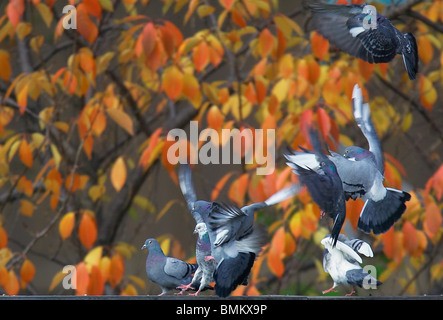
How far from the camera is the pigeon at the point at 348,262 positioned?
0.46m

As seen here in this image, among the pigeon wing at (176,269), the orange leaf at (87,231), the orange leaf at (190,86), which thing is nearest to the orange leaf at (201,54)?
the orange leaf at (190,86)

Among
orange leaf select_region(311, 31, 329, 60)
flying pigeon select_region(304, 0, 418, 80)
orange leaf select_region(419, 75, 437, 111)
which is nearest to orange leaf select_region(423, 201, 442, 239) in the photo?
orange leaf select_region(419, 75, 437, 111)

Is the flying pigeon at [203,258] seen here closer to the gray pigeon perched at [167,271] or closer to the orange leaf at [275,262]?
the gray pigeon perched at [167,271]

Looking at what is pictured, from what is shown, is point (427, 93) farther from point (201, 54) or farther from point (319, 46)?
point (201, 54)

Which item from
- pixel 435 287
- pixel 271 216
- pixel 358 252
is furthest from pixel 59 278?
pixel 435 287

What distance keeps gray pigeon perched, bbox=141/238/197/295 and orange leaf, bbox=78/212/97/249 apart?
489 mm

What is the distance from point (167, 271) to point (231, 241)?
74 millimetres

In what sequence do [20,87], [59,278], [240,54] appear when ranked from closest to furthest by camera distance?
[59,278] < [20,87] < [240,54]

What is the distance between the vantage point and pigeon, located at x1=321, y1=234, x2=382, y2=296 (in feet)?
1.52

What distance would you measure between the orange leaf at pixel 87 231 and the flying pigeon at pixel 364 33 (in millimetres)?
604

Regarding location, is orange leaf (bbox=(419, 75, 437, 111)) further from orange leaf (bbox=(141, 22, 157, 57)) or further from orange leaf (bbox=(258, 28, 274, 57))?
orange leaf (bbox=(141, 22, 157, 57))

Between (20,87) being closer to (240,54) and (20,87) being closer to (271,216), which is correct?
(240,54)
